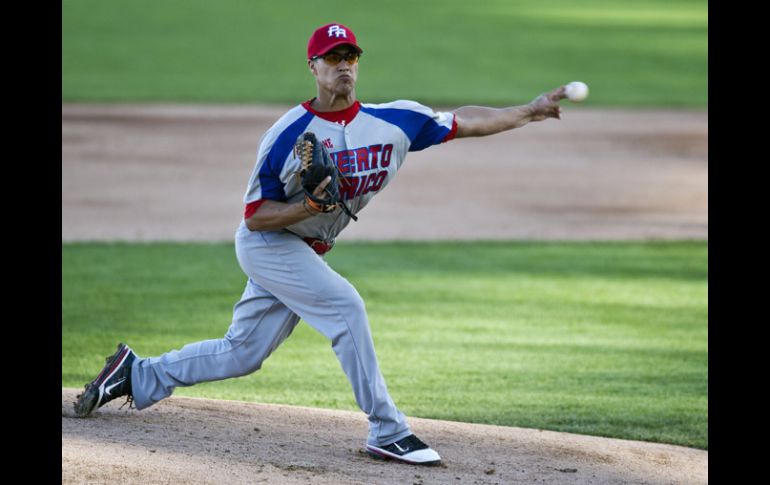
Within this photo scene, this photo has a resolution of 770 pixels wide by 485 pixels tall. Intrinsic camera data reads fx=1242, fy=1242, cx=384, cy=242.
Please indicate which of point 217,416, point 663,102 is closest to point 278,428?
point 217,416

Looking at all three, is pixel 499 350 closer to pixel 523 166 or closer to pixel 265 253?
pixel 265 253

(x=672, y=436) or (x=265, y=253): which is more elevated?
(x=265, y=253)

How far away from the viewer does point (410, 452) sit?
17.4ft

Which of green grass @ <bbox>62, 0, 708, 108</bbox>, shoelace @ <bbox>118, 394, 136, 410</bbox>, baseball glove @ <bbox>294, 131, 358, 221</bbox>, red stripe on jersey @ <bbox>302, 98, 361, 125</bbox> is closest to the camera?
baseball glove @ <bbox>294, 131, 358, 221</bbox>

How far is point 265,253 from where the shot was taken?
17.8ft

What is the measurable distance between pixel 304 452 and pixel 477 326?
3961mm

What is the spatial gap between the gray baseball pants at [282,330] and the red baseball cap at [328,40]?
2.66ft

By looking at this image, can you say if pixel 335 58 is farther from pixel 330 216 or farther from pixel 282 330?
Result: pixel 282 330

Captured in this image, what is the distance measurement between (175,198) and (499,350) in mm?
7403

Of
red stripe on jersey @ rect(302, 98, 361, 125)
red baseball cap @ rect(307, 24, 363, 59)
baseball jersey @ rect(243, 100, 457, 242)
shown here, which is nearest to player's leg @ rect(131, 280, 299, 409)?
baseball jersey @ rect(243, 100, 457, 242)

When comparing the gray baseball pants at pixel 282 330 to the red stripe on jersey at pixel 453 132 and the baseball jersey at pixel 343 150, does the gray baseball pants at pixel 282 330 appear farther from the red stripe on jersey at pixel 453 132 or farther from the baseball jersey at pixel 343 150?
the red stripe on jersey at pixel 453 132

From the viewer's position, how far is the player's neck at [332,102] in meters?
5.32

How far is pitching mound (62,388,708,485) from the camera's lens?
485 centimetres

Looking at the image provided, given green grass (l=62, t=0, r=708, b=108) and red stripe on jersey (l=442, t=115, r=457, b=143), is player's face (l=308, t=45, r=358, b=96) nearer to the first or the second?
red stripe on jersey (l=442, t=115, r=457, b=143)
